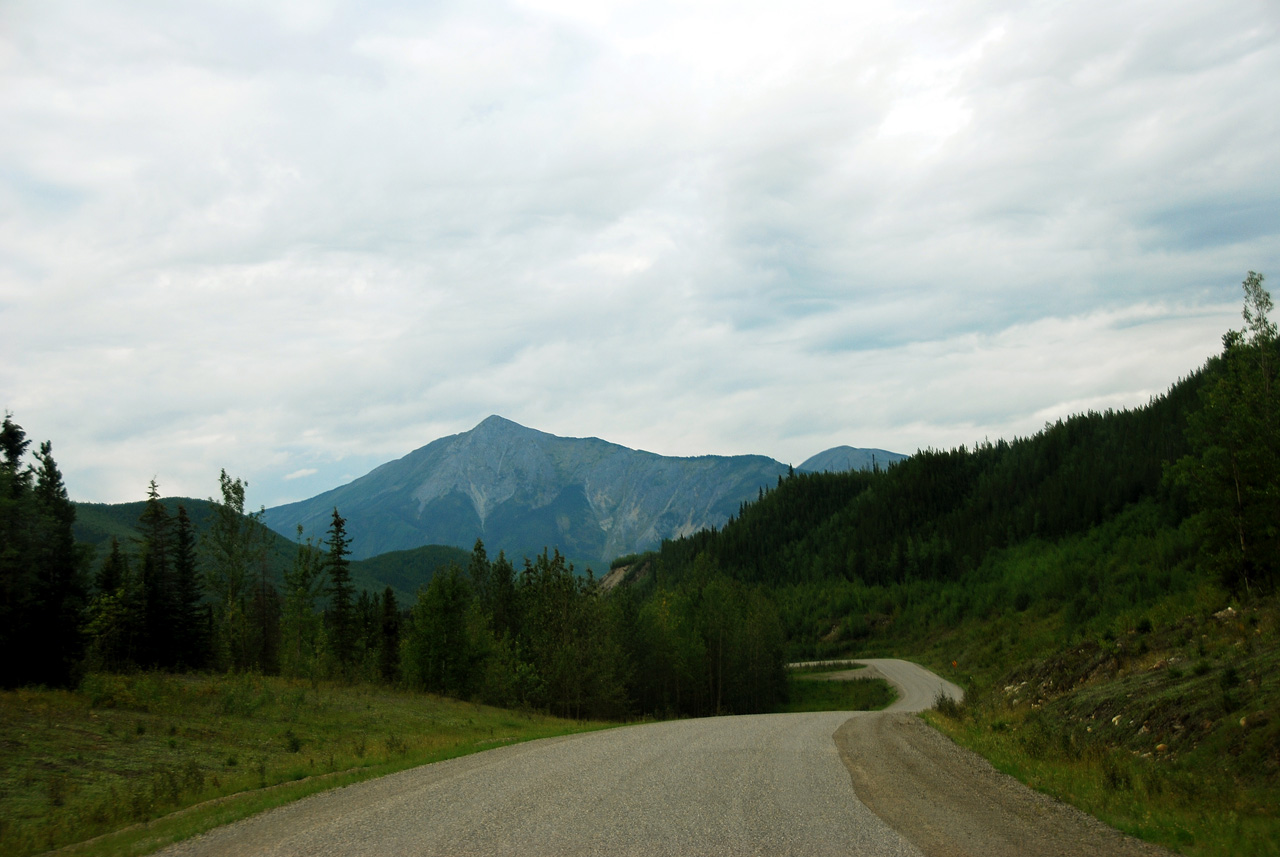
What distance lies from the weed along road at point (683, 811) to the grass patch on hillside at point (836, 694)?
1994 inches

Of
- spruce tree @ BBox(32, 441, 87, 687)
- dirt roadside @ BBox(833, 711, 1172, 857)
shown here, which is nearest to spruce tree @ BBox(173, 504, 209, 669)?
spruce tree @ BBox(32, 441, 87, 687)

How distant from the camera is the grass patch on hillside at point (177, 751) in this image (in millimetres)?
11891

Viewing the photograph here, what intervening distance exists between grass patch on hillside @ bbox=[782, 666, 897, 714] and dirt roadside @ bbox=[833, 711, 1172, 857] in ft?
161

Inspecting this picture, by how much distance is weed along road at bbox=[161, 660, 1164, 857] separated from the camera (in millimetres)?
8945

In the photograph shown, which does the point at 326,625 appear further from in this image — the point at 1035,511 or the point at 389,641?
the point at 1035,511

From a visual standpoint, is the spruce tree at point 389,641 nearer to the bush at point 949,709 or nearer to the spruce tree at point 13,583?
the spruce tree at point 13,583

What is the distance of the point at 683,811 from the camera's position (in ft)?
35.3

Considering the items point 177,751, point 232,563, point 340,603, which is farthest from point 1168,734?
point 340,603

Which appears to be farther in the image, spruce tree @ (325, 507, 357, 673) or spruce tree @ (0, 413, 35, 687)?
spruce tree @ (325, 507, 357, 673)

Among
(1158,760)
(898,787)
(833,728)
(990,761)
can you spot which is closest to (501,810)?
(898,787)

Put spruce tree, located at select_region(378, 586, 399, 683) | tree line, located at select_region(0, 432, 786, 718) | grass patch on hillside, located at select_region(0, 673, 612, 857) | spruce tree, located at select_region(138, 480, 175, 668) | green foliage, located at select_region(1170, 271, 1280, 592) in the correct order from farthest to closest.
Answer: spruce tree, located at select_region(378, 586, 399, 683) < spruce tree, located at select_region(138, 480, 175, 668) < green foliage, located at select_region(1170, 271, 1280, 592) < tree line, located at select_region(0, 432, 786, 718) < grass patch on hillside, located at select_region(0, 673, 612, 857)

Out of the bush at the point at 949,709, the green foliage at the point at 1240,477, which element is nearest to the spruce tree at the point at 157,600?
the bush at the point at 949,709

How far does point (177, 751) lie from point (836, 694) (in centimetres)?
6577

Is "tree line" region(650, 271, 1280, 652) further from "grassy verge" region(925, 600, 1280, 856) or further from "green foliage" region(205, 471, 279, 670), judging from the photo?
"green foliage" region(205, 471, 279, 670)
